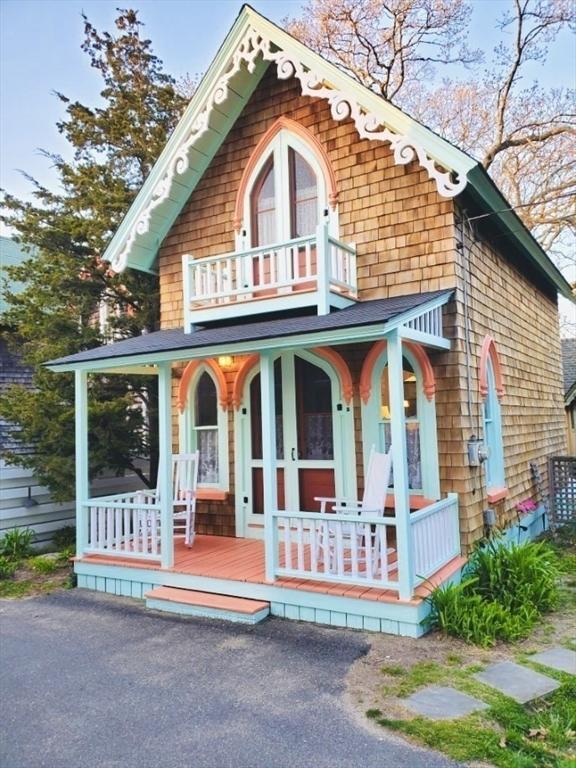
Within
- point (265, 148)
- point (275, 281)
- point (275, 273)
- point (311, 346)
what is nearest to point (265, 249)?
point (275, 281)

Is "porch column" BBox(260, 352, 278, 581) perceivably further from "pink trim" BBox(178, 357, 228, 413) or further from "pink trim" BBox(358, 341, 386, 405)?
"pink trim" BBox(178, 357, 228, 413)

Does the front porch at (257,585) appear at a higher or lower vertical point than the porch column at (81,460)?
lower

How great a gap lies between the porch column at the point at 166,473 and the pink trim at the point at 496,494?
394 centimetres

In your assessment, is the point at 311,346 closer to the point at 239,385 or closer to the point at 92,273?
the point at 239,385

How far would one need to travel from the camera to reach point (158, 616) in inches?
231

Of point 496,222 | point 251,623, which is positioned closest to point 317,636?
point 251,623

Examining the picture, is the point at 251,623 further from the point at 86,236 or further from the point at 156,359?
the point at 86,236

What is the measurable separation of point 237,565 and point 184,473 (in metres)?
1.99

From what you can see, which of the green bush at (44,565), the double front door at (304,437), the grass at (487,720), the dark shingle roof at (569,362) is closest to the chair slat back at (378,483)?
the double front door at (304,437)

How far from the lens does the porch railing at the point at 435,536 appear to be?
17.2ft

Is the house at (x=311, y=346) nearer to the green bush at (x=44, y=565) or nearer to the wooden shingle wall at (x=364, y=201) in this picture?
the wooden shingle wall at (x=364, y=201)

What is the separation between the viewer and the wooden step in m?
5.54

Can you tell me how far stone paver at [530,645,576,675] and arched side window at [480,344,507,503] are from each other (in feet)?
9.59

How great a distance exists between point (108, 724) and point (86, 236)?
8193 millimetres
